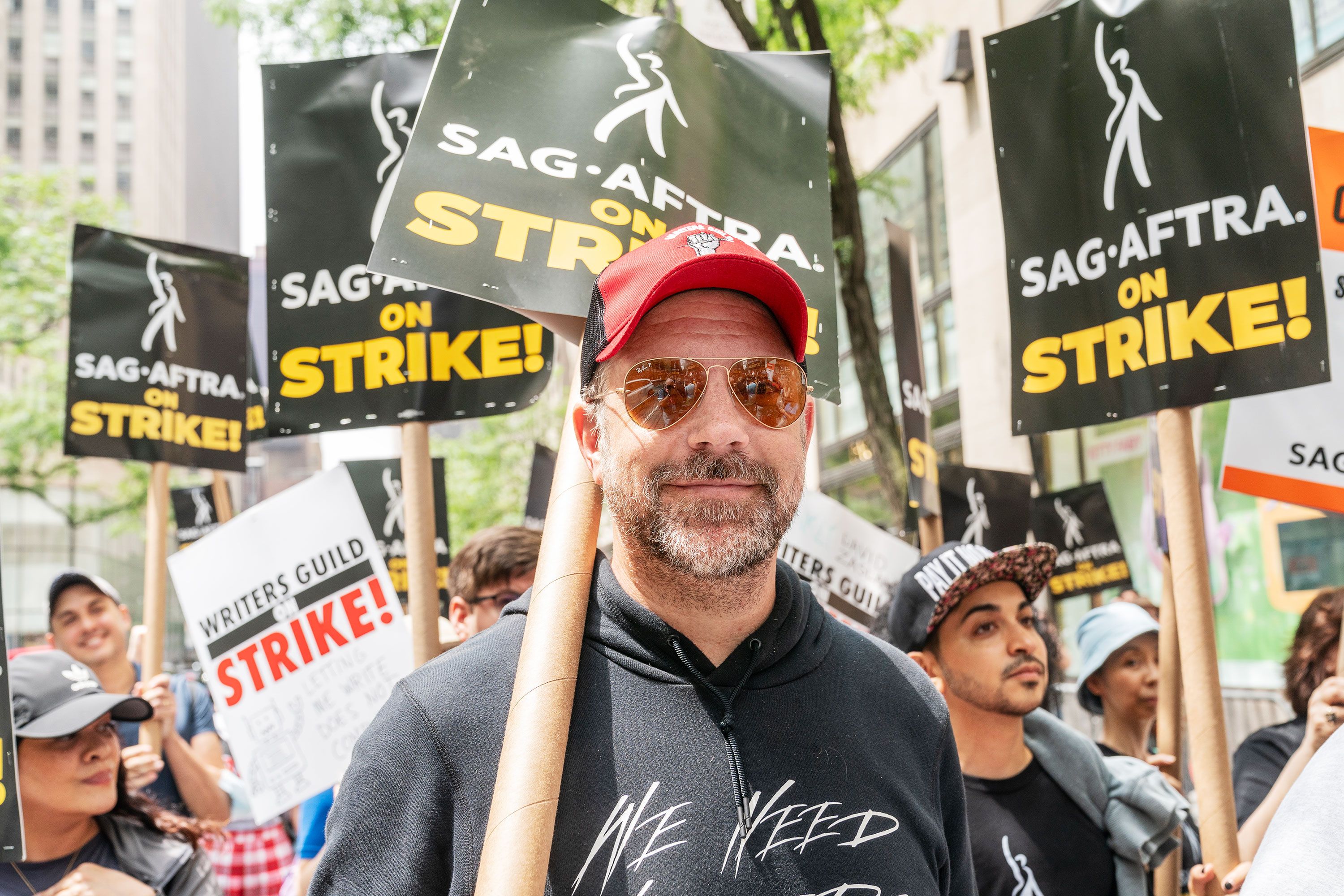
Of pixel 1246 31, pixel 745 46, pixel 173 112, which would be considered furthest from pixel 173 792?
pixel 173 112

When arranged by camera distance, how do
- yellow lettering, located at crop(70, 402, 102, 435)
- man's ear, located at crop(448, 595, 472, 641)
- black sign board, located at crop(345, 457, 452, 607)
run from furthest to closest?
black sign board, located at crop(345, 457, 452, 607) → yellow lettering, located at crop(70, 402, 102, 435) → man's ear, located at crop(448, 595, 472, 641)

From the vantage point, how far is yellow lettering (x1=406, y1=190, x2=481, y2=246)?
2365 millimetres

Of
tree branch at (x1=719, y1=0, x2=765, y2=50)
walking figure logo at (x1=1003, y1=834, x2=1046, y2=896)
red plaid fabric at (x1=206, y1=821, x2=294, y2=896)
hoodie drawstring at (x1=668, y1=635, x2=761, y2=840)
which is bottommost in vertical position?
red plaid fabric at (x1=206, y1=821, x2=294, y2=896)

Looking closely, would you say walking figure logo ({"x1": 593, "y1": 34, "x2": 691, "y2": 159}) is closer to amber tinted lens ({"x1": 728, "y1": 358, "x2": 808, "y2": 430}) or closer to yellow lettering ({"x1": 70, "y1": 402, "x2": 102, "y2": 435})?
amber tinted lens ({"x1": 728, "y1": 358, "x2": 808, "y2": 430})

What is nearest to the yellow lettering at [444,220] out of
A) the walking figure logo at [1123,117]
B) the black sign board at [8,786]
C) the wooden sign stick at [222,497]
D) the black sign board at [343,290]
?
the black sign board at [343,290]

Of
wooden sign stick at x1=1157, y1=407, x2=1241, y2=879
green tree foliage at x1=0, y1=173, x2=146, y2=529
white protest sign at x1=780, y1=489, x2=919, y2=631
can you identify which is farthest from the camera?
green tree foliage at x1=0, y1=173, x2=146, y2=529

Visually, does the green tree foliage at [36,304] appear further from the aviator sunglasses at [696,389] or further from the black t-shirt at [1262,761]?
the aviator sunglasses at [696,389]

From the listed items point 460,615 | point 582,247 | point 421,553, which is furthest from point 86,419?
point 582,247

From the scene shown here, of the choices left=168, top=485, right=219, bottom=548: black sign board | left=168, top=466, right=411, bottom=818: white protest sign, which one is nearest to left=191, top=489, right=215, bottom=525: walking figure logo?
left=168, top=485, right=219, bottom=548: black sign board

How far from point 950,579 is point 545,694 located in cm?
228

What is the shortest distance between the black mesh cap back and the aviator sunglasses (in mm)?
74

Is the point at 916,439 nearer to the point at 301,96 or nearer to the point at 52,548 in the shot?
the point at 301,96

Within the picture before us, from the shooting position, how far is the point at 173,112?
74.6 meters

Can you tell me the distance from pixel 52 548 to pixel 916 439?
1858 inches
